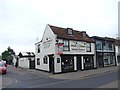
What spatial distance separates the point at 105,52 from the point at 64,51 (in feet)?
41.8

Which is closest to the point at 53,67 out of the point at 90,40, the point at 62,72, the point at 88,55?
the point at 62,72

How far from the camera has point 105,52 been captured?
110 feet

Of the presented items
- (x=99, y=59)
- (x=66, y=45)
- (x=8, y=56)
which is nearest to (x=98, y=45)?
(x=99, y=59)

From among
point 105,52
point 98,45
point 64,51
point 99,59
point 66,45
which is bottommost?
point 99,59

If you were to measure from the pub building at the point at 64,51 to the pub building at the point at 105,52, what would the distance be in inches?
80.5

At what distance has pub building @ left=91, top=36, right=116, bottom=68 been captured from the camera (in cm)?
3166

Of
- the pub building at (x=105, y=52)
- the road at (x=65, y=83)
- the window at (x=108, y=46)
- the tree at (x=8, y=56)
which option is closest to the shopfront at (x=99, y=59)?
the pub building at (x=105, y=52)

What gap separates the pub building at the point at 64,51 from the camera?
936 inches

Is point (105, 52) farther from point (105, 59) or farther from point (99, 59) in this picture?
point (99, 59)

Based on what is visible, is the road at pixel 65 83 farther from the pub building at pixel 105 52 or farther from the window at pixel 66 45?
the pub building at pixel 105 52

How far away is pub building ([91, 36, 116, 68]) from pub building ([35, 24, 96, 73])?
204cm

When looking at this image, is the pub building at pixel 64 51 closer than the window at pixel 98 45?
Yes

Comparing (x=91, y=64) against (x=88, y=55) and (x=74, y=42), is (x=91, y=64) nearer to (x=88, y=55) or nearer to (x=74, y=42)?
(x=88, y=55)

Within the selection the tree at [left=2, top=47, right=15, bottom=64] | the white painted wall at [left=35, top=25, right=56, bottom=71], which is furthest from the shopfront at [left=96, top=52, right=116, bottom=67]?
the tree at [left=2, top=47, right=15, bottom=64]
